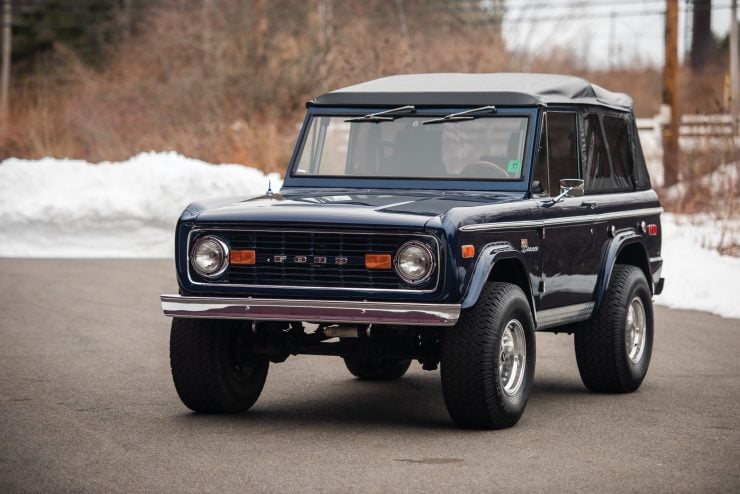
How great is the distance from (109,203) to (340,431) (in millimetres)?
15077

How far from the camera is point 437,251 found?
25.5ft

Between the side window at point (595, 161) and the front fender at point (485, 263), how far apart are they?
1.69 metres

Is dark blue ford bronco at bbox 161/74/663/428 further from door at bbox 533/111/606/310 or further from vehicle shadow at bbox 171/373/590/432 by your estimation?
vehicle shadow at bbox 171/373/590/432

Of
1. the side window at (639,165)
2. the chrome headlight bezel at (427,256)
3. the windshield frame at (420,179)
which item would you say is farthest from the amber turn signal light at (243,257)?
the side window at (639,165)

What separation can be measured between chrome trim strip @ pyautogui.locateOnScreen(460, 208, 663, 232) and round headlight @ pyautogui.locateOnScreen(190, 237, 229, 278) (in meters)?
1.47

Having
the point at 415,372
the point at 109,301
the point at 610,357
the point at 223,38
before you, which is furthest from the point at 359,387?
the point at 223,38

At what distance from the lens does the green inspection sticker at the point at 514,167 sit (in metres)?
9.16

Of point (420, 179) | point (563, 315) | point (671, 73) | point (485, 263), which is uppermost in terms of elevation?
point (671, 73)

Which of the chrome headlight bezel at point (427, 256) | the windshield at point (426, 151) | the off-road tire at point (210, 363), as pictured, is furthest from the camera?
the windshield at point (426, 151)

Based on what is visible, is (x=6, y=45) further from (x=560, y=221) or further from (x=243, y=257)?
(x=243, y=257)

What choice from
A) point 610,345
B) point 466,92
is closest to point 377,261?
point 466,92

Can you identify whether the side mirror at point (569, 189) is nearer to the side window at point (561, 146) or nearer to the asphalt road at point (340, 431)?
the side window at point (561, 146)

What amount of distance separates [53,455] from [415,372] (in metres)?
4.20

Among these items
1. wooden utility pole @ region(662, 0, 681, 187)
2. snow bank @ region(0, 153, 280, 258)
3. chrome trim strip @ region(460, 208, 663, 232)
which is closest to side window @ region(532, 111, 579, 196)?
chrome trim strip @ region(460, 208, 663, 232)
